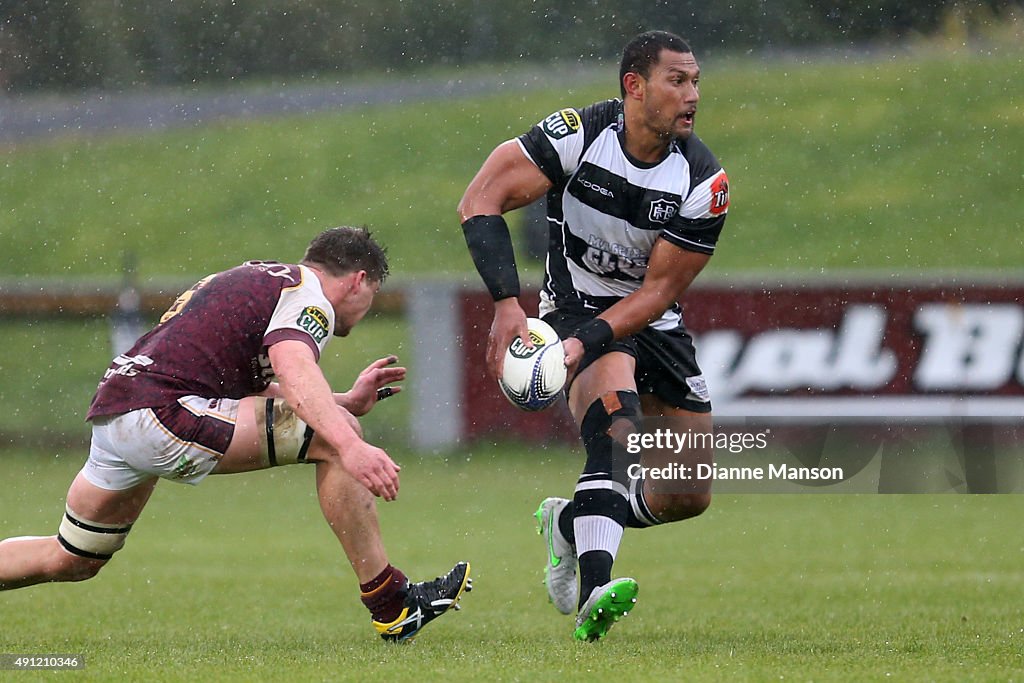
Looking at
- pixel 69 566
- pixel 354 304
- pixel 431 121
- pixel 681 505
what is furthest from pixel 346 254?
pixel 431 121

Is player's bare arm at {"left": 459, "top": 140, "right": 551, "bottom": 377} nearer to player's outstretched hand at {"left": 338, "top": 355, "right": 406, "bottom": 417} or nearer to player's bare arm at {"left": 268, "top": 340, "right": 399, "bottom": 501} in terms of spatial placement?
player's outstretched hand at {"left": 338, "top": 355, "right": 406, "bottom": 417}

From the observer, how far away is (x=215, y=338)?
5.64 m

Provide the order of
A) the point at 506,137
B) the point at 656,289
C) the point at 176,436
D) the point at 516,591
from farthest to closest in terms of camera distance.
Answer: the point at 506,137 < the point at 516,591 < the point at 656,289 < the point at 176,436

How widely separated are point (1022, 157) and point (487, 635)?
22991mm

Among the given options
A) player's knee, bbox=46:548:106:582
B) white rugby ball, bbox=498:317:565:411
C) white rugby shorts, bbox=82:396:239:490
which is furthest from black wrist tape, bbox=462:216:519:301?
player's knee, bbox=46:548:106:582

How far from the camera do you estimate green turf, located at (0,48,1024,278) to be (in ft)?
79.7

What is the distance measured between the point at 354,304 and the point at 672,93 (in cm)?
160

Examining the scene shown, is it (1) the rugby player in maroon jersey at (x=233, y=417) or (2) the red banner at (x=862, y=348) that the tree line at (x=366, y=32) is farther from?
(1) the rugby player in maroon jersey at (x=233, y=417)

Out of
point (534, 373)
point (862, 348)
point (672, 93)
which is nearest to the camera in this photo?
point (534, 373)

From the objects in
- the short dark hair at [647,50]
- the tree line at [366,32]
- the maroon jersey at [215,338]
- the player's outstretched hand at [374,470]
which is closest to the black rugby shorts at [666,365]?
the short dark hair at [647,50]

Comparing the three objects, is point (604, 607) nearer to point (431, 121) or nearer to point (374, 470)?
point (374, 470)

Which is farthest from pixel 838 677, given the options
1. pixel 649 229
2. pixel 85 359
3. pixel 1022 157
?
pixel 1022 157

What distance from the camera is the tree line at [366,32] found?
29.1m

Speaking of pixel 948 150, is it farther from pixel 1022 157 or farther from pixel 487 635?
pixel 487 635
